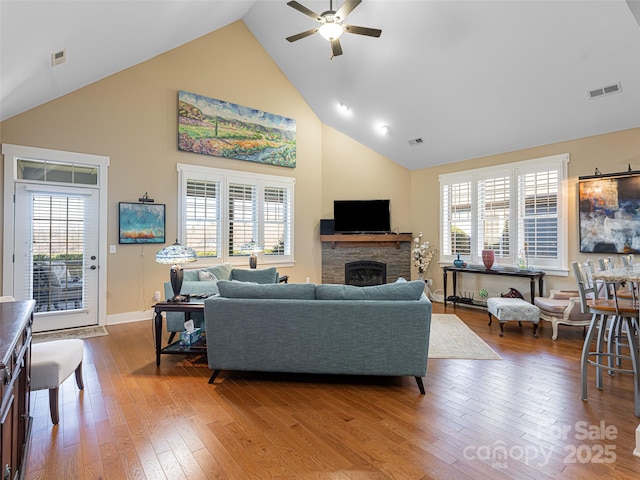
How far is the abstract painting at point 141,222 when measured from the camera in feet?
17.3

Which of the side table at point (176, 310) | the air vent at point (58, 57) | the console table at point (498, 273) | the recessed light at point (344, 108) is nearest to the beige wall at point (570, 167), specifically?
the console table at point (498, 273)

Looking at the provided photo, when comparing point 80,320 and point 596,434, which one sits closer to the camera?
point 596,434

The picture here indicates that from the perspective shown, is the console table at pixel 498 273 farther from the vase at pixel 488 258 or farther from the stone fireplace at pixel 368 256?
the stone fireplace at pixel 368 256

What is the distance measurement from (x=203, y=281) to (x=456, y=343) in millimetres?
3399

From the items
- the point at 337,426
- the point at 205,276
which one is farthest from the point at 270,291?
the point at 205,276

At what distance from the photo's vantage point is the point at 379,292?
289 cm

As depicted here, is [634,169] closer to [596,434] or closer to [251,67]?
[596,434]

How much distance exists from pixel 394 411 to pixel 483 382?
1074 mm

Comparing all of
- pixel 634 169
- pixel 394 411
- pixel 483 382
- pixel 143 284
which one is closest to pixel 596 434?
pixel 483 382

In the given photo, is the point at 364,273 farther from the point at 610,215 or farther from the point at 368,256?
the point at 610,215

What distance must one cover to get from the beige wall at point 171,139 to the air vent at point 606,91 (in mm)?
3601

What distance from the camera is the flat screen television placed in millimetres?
7398

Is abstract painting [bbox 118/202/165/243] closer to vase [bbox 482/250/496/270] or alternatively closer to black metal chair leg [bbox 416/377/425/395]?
black metal chair leg [bbox 416/377/425/395]

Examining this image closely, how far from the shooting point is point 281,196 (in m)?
7.22
